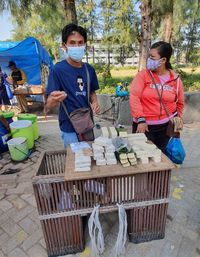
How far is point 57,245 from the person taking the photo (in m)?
1.69

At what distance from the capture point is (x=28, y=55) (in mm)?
7055

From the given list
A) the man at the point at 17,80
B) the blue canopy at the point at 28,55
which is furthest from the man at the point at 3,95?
the blue canopy at the point at 28,55

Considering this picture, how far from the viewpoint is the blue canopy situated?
20.2 feet

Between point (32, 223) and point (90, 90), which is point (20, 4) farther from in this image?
point (32, 223)

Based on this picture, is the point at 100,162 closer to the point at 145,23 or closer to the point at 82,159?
the point at 82,159

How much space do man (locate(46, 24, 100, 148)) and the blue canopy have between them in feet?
16.1

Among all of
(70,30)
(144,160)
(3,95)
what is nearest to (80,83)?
(70,30)

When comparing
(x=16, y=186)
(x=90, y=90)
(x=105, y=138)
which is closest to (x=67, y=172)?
Answer: (x=105, y=138)

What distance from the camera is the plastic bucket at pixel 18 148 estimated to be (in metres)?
3.22

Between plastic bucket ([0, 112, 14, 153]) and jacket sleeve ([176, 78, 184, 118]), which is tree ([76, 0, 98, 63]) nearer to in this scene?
plastic bucket ([0, 112, 14, 153])

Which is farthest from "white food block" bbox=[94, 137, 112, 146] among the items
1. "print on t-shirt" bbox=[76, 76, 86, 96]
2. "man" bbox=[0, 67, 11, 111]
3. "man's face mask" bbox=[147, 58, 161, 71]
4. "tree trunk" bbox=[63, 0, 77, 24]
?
"man" bbox=[0, 67, 11, 111]

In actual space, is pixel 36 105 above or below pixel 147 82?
below

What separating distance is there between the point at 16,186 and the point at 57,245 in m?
1.26

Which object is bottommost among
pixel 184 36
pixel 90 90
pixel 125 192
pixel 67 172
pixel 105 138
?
pixel 125 192
